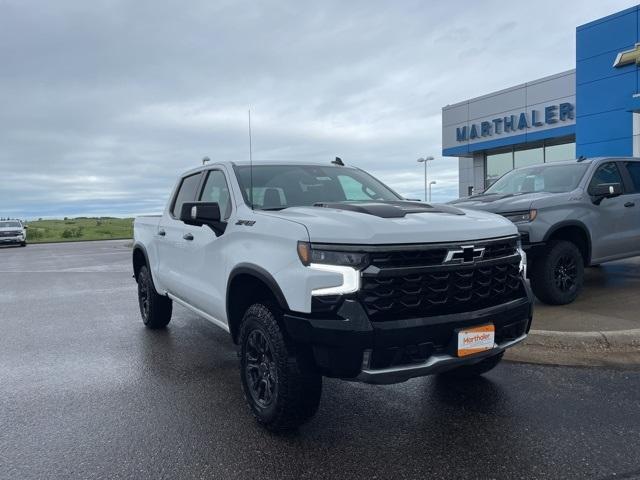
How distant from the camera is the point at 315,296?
309cm

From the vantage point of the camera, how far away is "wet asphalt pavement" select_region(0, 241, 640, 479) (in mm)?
3102

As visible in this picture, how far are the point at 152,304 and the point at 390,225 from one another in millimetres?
4247

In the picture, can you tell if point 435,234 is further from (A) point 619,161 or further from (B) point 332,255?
(A) point 619,161

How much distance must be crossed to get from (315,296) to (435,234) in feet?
2.67

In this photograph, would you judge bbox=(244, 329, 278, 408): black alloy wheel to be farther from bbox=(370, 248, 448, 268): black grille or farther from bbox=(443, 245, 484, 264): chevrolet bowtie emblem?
bbox=(443, 245, 484, 264): chevrolet bowtie emblem

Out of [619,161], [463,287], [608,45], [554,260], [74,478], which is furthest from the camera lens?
[608,45]

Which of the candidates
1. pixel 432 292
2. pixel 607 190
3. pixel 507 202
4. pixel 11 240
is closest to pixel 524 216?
pixel 507 202

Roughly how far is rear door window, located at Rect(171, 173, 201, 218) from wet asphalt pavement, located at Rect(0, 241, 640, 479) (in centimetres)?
153

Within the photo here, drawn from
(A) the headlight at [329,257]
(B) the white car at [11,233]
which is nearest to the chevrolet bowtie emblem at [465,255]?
(A) the headlight at [329,257]

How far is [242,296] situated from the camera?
156 inches

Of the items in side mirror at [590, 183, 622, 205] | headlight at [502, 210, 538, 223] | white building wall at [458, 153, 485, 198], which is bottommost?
headlight at [502, 210, 538, 223]

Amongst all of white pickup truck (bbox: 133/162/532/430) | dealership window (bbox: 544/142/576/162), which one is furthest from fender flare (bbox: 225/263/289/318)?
dealership window (bbox: 544/142/576/162)

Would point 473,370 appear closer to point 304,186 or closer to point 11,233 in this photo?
point 304,186

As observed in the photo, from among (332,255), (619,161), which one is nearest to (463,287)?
(332,255)
